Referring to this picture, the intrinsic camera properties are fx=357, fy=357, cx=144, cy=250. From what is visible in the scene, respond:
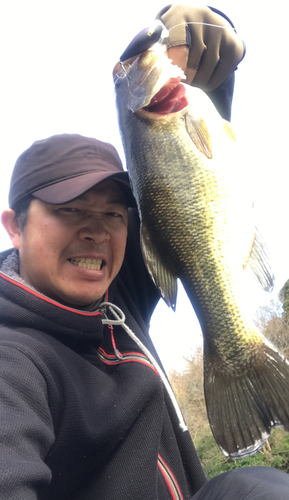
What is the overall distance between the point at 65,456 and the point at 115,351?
1.86 feet

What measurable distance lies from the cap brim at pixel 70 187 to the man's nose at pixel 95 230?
172mm

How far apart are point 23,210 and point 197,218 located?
0.86 metres

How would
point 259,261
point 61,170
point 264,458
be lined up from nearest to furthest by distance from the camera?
point 259,261
point 61,170
point 264,458

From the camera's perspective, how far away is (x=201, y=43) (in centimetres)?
192

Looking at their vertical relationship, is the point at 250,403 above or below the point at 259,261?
below

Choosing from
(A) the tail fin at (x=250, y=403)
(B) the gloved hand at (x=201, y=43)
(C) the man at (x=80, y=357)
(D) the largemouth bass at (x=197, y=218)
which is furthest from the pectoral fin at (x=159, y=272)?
(B) the gloved hand at (x=201, y=43)

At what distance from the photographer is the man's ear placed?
1.84 metres

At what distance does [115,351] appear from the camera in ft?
5.81

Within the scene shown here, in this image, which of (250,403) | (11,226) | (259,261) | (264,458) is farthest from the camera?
(264,458)

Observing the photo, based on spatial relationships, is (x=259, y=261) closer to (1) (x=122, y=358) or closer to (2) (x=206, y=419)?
(1) (x=122, y=358)

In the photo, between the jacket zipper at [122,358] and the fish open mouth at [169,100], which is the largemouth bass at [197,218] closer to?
the fish open mouth at [169,100]

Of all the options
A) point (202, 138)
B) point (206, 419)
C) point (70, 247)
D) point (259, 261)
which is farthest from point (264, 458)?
point (202, 138)

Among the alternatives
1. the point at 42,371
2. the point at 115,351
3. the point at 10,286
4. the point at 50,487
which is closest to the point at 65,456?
the point at 50,487

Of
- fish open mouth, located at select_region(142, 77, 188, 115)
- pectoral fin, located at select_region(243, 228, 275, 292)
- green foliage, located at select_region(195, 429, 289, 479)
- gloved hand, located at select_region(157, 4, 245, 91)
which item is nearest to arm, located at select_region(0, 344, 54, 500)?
pectoral fin, located at select_region(243, 228, 275, 292)
